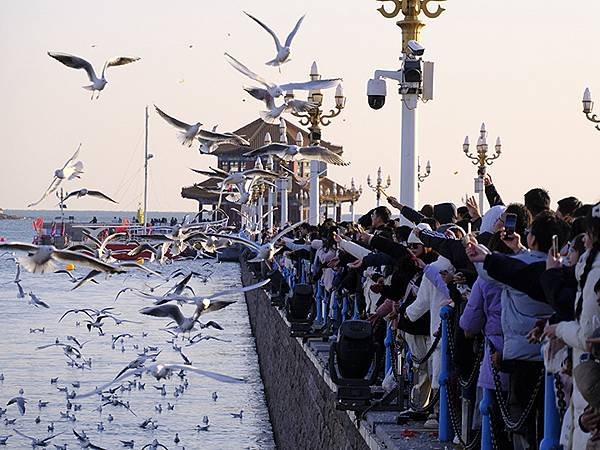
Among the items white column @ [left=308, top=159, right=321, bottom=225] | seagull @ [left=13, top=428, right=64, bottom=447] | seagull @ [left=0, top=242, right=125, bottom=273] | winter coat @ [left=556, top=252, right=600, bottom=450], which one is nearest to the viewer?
winter coat @ [left=556, top=252, right=600, bottom=450]

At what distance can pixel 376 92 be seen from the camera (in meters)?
14.9

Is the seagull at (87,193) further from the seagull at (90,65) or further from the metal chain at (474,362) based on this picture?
the metal chain at (474,362)

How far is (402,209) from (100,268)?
2534 mm

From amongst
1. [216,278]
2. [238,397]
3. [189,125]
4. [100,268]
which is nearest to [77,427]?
[238,397]

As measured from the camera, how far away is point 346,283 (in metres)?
14.4

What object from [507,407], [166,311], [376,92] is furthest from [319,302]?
[507,407]

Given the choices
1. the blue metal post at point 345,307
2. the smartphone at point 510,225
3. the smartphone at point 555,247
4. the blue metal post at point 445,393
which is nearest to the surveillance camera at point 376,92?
the blue metal post at point 345,307

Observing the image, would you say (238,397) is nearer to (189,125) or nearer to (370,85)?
(189,125)

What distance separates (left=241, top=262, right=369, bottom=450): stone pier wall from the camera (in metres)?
12.9

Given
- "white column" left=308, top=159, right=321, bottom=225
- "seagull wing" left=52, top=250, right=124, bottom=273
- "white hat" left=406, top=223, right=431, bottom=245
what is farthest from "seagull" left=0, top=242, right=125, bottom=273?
"white column" left=308, top=159, right=321, bottom=225

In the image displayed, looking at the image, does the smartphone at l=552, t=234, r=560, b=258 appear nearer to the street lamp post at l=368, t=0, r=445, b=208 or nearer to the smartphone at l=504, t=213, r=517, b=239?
the smartphone at l=504, t=213, r=517, b=239

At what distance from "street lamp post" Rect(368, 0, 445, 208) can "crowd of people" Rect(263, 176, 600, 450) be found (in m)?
2.22

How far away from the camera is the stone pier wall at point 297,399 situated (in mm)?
12883

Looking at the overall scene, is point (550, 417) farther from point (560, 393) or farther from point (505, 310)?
point (505, 310)
